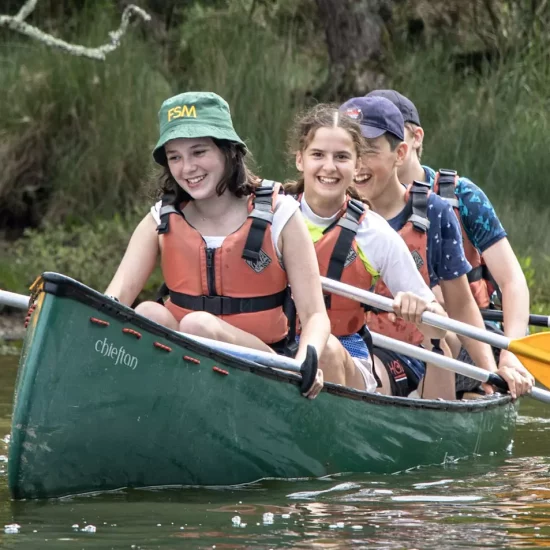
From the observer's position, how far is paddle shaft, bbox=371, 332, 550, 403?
17.3 ft

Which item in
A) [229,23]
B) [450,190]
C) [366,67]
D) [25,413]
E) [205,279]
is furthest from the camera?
[229,23]

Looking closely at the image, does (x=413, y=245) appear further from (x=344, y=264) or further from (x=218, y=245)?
(x=218, y=245)

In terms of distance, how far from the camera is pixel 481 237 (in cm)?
595

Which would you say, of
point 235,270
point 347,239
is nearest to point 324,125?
point 347,239

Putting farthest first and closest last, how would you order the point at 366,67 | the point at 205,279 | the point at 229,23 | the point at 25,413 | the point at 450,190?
the point at 229,23, the point at 366,67, the point at 450,190, the point at 205,279, the point at 25,413

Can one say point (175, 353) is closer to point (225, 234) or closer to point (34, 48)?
point (225, 234)

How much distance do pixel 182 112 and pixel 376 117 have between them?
46.6 inches

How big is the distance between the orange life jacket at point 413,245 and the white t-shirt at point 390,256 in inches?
15.4

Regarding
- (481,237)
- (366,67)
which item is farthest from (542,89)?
(481,237)

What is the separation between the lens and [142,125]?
33.4 feet

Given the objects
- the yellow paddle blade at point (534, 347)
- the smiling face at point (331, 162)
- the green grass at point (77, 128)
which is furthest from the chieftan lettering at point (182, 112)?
the green grass at point (77, 128)

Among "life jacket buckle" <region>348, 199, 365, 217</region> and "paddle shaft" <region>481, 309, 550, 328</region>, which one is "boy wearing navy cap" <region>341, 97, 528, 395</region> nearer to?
"life jacket buckle" <region>348, 199, 365, 217</region>

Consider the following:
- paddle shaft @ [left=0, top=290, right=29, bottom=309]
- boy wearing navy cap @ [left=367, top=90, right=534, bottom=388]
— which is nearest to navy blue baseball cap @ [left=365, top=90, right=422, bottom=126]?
boy wearing navy cap @ [left=367, top=90, right=534, bottom=388]

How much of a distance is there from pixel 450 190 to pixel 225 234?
1.54 meters
